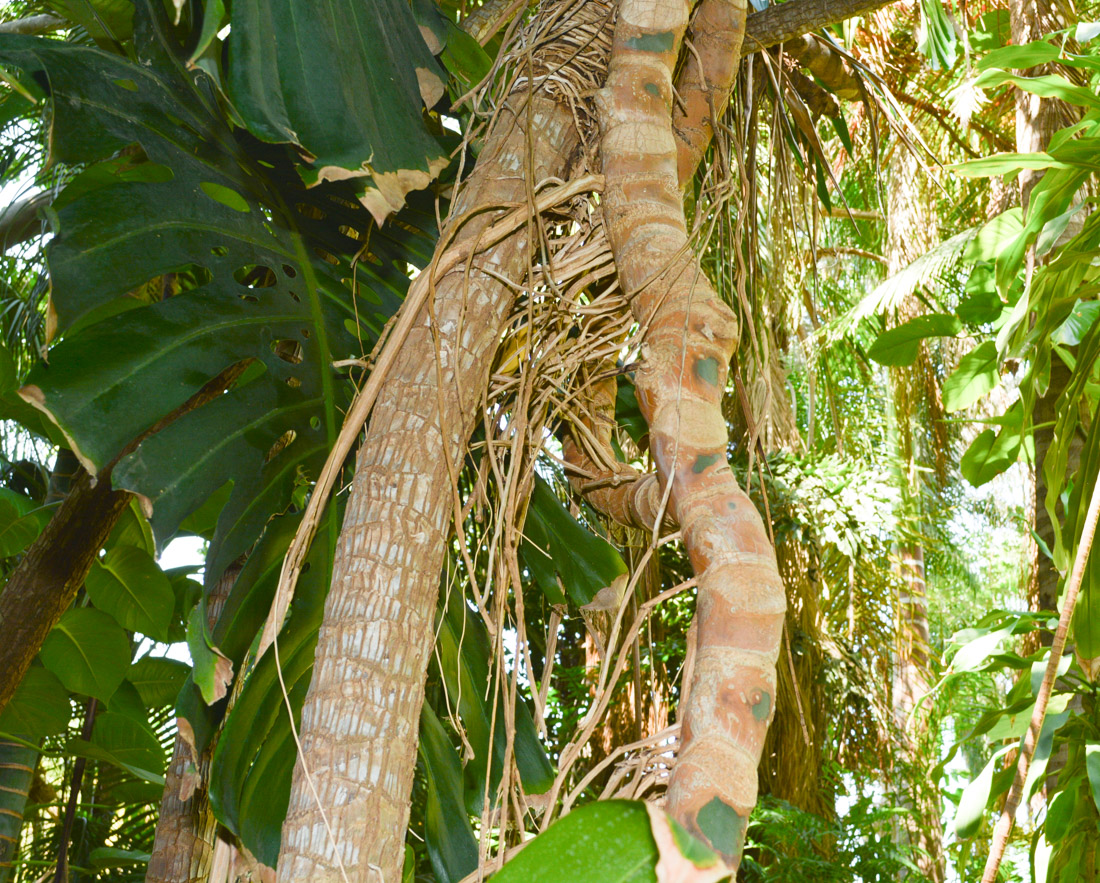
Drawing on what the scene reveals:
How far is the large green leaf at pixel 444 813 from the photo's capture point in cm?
69

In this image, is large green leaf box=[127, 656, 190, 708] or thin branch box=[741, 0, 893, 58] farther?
large green leaf box=[127, 656, 190, 708]

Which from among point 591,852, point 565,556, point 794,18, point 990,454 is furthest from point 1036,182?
point 591,852

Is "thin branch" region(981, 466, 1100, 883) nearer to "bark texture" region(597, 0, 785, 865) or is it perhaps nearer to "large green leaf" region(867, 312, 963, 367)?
"bark texture" region(597, 0, 785, 865)

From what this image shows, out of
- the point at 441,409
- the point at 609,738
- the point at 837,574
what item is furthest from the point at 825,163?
the point at 837,574

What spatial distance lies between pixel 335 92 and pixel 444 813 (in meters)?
0.57

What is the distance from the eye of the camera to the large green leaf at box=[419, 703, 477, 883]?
27.0 inches

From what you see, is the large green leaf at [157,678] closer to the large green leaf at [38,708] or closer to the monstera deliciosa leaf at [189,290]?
the large green leaf at [38,708]

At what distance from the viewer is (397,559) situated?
55 cm

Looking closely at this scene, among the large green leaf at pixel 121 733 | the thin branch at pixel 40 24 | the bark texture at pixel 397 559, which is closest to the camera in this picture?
the bark texture at pixel 397 559

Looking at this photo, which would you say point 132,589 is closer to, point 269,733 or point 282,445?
point 282,445

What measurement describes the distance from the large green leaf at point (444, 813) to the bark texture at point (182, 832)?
1.18 ft

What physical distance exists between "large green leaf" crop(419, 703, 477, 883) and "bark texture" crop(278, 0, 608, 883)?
19 centimetres

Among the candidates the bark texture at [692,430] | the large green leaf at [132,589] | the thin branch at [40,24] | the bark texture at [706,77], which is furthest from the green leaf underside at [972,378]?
the thin branch at [40,24]

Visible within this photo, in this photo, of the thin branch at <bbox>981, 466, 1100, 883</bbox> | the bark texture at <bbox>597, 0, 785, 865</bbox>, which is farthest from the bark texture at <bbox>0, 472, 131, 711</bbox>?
the thin branch at <bbox>981, 466, 1100, 883</bbox>
